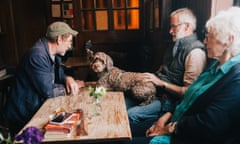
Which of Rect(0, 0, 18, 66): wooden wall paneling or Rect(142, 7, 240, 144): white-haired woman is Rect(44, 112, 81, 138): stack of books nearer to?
Rect(142, 7, 240, 144): white-haired woman

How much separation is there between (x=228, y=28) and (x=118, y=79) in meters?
1.14

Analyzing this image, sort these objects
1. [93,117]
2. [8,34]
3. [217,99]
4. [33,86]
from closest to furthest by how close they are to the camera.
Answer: [217,99]
[93,117]
[33,86]
[8,34]

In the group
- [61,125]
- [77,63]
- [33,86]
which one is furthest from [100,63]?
[77,63]

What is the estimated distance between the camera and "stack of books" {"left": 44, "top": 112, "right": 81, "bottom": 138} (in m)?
1.38

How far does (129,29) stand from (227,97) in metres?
2.98

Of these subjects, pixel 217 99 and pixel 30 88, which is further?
pixel 30 88

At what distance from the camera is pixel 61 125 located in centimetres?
143

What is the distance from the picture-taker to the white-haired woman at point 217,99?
134 cm

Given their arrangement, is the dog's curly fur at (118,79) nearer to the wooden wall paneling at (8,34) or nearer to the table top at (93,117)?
the table top at (93,117)

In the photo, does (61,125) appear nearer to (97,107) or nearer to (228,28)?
(97,107)

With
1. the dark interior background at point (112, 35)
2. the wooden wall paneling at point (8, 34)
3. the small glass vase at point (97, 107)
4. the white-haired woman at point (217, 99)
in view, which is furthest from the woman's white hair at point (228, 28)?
the wooden wall paneling at point (8, 34)

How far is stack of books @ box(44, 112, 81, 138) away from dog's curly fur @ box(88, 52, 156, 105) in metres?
0.83

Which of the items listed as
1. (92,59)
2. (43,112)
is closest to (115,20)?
(92,59)

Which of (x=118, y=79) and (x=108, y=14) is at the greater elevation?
(x=108, y=14)
